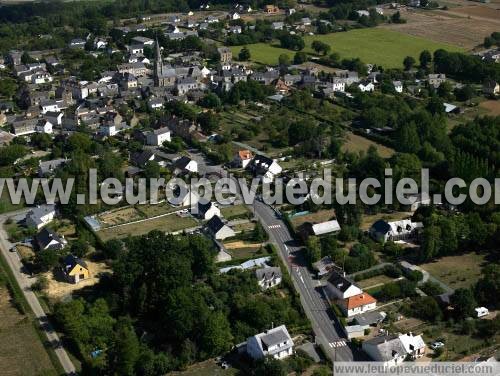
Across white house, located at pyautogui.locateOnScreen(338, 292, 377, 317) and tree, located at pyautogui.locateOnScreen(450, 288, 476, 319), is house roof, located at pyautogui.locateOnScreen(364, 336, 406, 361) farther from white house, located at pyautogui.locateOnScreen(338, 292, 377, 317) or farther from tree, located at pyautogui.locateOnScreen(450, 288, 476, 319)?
tree, located at pyautogui.locateOnScreen(450, 288, 476, 319)

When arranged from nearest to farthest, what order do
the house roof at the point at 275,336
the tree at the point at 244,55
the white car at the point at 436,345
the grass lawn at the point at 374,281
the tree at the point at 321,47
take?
1. the house roof at the point at 275,336
2. the white car at the point at 436,345
3. the grass lawn at the point at 374,281
4. the tree at the point at 244,55
5. the tree at the point at 321,47

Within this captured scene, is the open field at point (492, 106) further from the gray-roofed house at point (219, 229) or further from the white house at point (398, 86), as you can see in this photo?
the gray-roofed house at point (219, 229)

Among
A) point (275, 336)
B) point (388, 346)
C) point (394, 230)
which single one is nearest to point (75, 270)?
point (275, 336)

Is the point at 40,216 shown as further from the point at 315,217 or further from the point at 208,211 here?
the point at 315,217

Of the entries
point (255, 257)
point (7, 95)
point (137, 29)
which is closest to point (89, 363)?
point (255, 257)

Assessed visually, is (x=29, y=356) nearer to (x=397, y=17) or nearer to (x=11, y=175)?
(x=11, y=175)

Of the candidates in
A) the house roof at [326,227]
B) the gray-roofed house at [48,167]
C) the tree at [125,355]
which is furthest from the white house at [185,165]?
the tree at [125,355]

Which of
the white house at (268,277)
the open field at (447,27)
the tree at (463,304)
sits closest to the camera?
the tree at (463,304)

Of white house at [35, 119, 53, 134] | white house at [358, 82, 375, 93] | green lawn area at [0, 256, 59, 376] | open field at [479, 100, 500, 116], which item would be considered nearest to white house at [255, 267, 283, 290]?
green lawn area at [0, 256, 59, 376]
